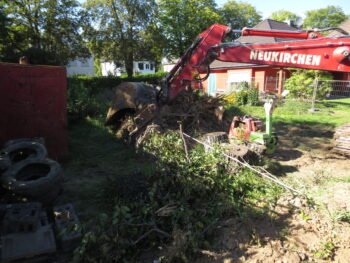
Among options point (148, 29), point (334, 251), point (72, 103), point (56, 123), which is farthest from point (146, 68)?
point (334, 251)

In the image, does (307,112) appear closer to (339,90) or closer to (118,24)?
(339,90)

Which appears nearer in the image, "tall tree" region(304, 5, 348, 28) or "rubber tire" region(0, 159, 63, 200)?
"rubber tire" region(0, 159, 63, 200)

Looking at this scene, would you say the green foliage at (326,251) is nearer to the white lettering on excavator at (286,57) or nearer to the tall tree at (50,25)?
the white lettering on excavator at (286,57)

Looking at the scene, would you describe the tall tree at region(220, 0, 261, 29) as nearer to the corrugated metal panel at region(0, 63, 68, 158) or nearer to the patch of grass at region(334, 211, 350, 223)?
the corrugated metal panel at region(0, 63, 68, 158)

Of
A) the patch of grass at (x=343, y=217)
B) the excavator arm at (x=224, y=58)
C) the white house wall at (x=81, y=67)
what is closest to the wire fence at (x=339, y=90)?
the excavator arm at (x=224, y=58)

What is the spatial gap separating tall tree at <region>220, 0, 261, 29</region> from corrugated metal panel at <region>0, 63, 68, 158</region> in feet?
144

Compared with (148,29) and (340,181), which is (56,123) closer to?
(340,181)

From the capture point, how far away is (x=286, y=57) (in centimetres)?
597

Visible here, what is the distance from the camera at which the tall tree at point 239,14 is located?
155ft

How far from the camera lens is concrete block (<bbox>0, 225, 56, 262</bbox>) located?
306cm

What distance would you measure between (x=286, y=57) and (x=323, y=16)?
68468mm

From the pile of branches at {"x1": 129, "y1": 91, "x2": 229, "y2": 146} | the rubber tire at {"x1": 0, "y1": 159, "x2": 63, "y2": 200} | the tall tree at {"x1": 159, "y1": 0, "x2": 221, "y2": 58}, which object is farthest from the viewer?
the tall tree at {"x1": 159, "y1": 0, "x2": 221, "y2": 58}

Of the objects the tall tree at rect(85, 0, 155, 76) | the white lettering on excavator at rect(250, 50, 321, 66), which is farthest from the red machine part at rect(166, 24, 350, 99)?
the tall tree at rect(85, 0, 155, 76)

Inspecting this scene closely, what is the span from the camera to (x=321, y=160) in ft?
21.8
